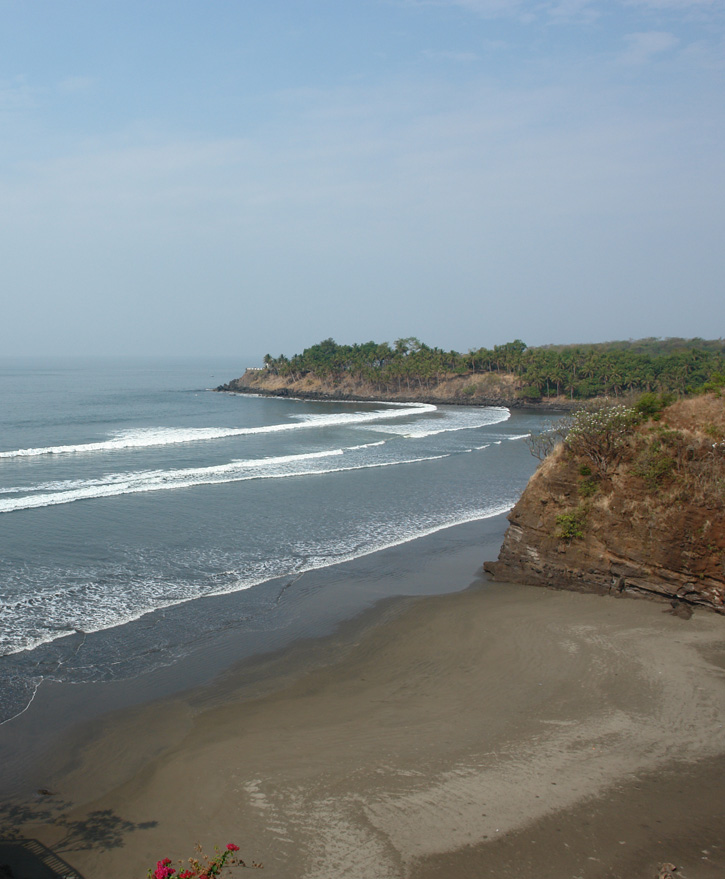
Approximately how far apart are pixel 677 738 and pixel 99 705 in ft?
29.1

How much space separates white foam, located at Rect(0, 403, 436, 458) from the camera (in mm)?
37406

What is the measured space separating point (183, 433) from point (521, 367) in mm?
58854

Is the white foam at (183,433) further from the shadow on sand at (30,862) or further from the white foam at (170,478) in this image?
the shadow on sand at (30,862)

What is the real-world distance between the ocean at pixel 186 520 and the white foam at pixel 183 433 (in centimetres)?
20

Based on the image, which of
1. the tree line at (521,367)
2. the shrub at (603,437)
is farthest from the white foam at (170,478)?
the tree line at (521,367)

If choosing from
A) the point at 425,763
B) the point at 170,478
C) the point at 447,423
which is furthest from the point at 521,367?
the point at 425,763

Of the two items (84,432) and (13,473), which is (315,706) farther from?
(84,432)

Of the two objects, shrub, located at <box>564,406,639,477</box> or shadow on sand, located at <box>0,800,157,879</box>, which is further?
shrub, located at <box>564,406,639,477</box>

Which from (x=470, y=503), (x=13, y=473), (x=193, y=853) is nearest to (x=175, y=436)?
(x=13, y=473)

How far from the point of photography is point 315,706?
10.4 meters

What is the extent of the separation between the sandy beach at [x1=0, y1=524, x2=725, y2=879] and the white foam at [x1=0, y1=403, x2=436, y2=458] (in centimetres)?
2942

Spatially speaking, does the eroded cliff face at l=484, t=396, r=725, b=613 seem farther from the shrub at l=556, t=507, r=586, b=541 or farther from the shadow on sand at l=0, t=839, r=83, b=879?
the shadow on sand at l=0, t=839, r=83, b=879

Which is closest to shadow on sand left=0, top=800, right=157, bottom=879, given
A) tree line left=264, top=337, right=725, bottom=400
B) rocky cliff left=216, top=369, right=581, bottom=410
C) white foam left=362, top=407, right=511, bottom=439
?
white foam left=362, top=407, right=511, bottom=439

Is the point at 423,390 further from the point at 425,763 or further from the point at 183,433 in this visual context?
the point at 425,763
